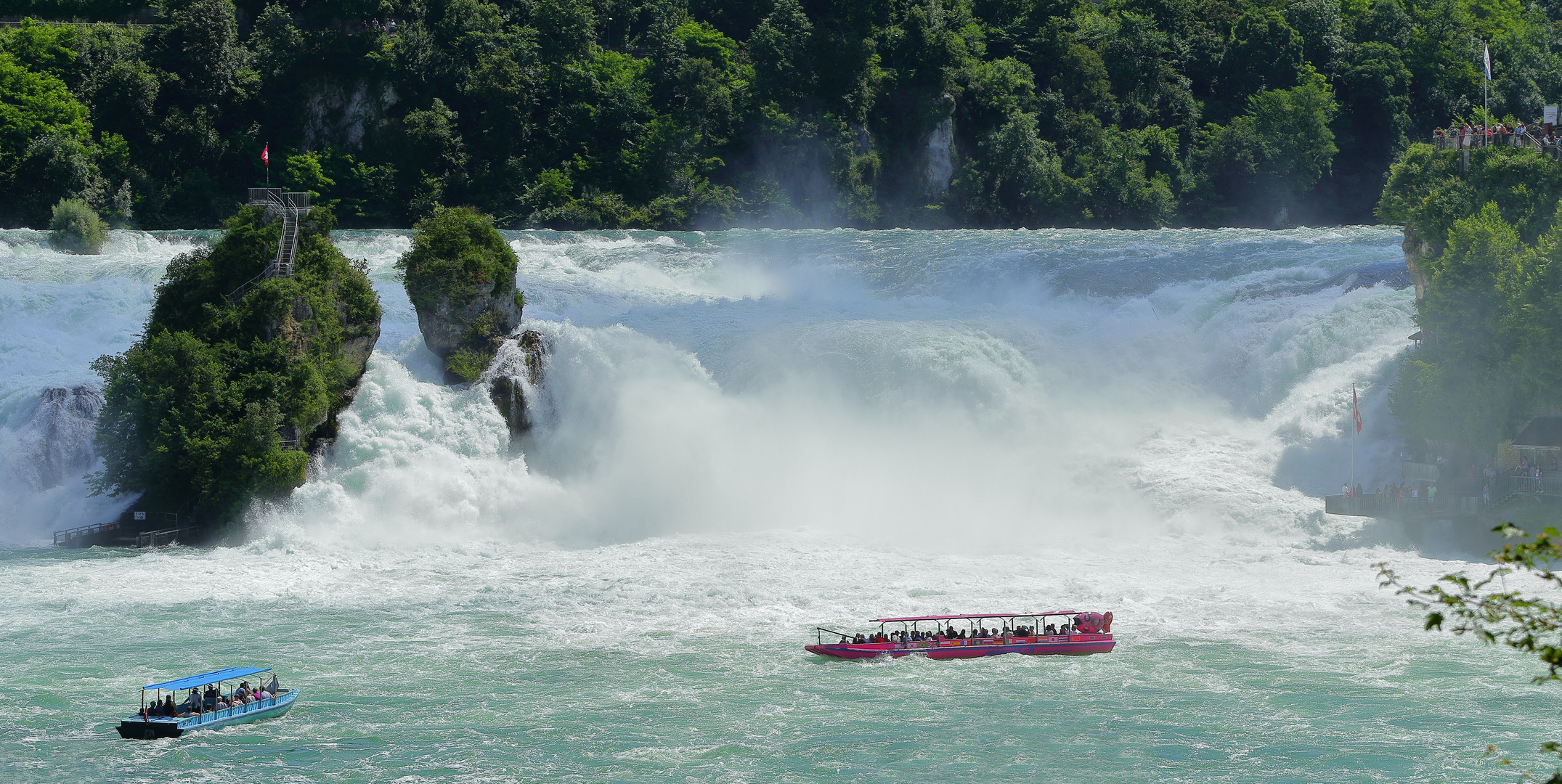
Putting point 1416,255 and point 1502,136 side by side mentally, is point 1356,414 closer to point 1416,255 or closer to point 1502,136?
point 1416,255

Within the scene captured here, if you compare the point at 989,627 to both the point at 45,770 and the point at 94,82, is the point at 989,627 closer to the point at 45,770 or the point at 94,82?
the point at 45,770

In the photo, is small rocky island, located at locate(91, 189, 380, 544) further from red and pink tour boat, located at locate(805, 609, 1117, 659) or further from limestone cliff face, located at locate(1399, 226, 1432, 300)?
limestone cliff face, located at locate(1399, 226, 1432, 300)

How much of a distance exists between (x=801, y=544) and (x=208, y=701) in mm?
15510

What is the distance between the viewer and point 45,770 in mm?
21953

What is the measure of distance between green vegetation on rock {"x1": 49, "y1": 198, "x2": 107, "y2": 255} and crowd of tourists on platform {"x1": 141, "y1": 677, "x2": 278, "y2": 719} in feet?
111

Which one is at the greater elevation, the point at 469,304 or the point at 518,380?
the point at 469,304

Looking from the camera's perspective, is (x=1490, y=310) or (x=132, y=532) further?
(x=1490, y=310)

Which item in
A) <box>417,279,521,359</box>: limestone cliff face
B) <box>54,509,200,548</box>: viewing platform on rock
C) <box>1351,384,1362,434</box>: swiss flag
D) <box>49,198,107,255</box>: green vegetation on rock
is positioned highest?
<box>49,198,107,255</box>: green vegetation on rock

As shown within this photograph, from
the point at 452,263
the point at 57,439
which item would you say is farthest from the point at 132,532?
the point at 452,263

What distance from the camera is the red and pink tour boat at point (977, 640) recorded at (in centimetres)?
2822

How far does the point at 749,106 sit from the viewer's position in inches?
3159

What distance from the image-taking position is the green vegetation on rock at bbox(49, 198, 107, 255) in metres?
53.8

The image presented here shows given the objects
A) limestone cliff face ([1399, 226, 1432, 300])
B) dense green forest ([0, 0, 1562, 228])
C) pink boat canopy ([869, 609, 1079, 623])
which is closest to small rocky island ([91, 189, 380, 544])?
pink boat canopy ([869, 609, 1079, 623])

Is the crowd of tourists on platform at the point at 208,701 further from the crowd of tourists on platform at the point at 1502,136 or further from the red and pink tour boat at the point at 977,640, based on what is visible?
the crowd of tourists on platform at the point at 1502,136
